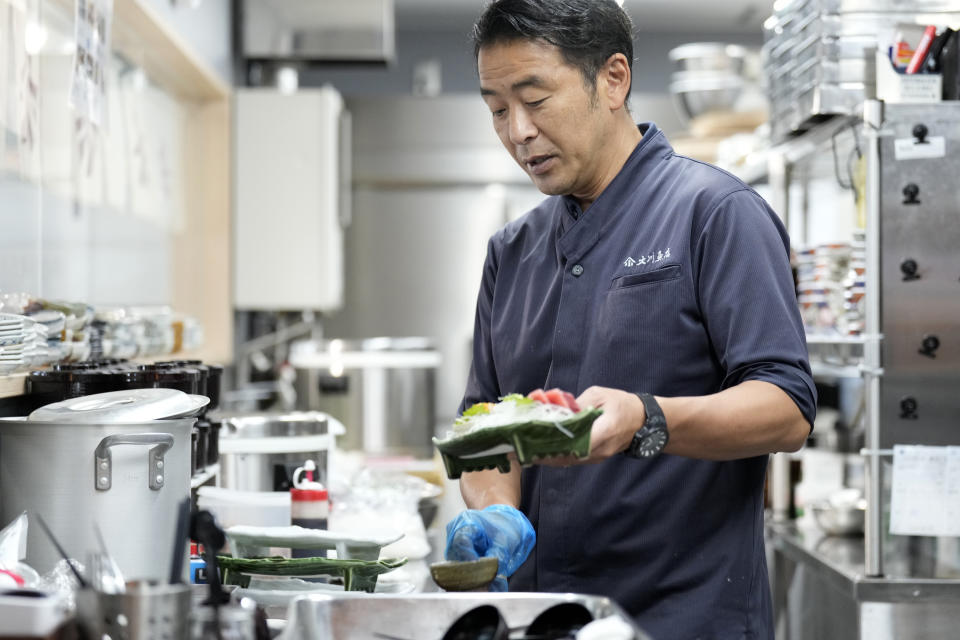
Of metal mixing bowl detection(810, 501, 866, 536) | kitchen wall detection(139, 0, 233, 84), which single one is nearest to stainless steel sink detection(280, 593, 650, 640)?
metal mixing bowl detection(810, 501, 866, 536)

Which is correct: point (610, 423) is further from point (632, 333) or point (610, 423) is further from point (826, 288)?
point (826, 288)

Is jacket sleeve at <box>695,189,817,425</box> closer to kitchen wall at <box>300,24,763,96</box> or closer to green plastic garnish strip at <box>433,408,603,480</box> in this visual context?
green plastic garnish strip at <box>433,408,603,480</box>

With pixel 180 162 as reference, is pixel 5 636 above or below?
below

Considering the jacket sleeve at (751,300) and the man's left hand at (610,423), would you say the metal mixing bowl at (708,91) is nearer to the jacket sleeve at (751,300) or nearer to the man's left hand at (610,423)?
the jacket sleeve at (751,300)

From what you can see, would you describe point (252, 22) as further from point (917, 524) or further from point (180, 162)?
point (917, 524)

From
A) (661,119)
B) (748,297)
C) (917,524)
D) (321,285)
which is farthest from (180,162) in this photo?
(748,297)

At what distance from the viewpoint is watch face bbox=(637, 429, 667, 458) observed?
1381 millimetres

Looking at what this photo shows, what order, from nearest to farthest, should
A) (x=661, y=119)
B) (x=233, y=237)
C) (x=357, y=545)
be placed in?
(x=357, y=545) → (x=233, y=237) → (x=661, y=119)

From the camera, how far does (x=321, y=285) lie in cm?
492

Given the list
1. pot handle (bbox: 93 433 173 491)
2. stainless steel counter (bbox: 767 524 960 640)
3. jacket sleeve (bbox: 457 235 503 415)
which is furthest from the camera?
stainless steel counter (bbox: 767 524 960 640)

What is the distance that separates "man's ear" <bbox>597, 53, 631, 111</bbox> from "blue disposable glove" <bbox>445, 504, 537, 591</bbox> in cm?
65

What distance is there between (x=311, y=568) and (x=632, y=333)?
584 mm

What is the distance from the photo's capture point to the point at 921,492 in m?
2.84

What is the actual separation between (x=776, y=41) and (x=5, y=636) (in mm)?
3187
